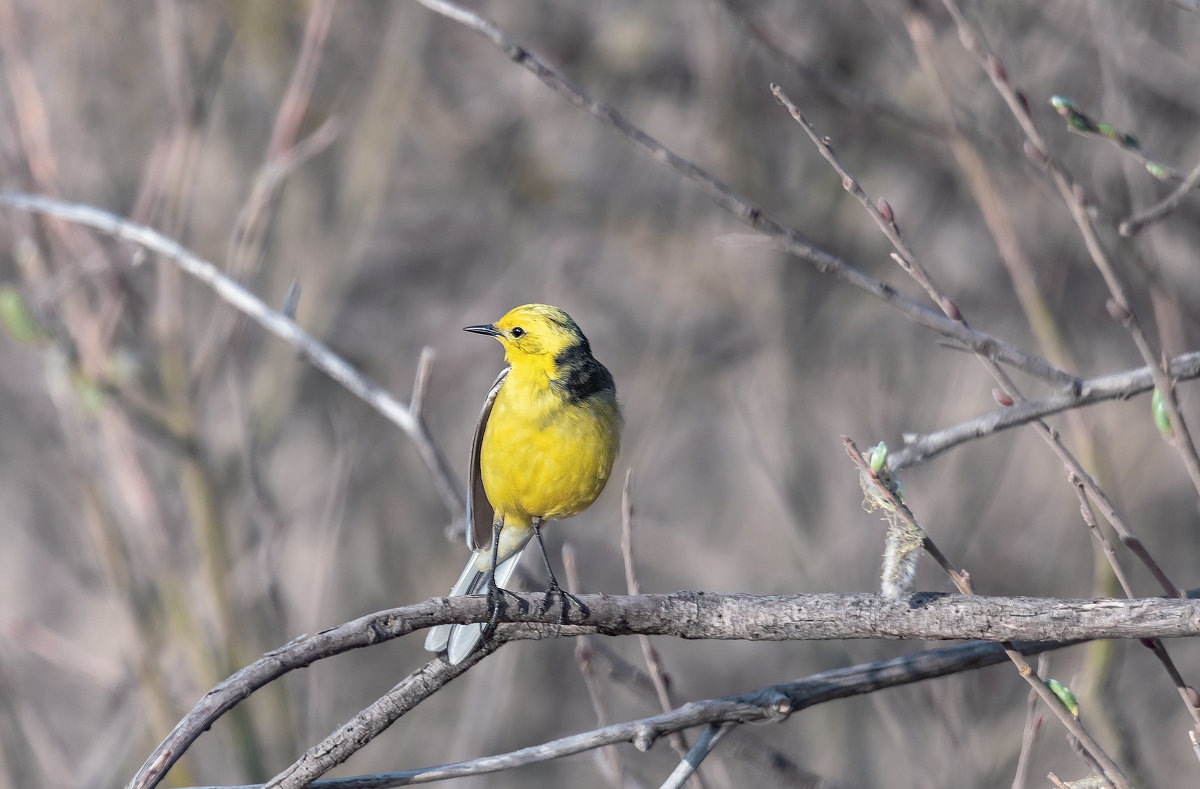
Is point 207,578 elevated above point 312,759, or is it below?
above

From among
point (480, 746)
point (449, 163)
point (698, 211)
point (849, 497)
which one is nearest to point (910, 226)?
point (698, 211)

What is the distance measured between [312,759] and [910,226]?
18.0ft

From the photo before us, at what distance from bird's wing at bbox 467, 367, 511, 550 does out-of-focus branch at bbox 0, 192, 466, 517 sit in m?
0.06

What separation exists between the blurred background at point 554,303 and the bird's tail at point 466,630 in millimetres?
866

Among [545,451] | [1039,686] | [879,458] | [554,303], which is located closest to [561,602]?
[545,451]

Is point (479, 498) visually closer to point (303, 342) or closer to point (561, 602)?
point (303, 342)

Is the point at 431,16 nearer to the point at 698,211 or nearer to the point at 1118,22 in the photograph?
the point at 698,211

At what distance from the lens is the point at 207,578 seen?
4660 millimetres

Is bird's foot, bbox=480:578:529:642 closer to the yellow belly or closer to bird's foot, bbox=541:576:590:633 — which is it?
bird's foot, bbox=541:576:590:633

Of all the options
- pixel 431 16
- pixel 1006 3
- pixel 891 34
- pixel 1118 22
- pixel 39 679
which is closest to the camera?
pixel 1118 22

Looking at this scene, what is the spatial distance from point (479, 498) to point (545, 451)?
494 millimetres

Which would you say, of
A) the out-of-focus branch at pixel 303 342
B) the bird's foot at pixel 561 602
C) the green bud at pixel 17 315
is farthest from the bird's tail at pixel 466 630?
the green bud at pixel 17 315

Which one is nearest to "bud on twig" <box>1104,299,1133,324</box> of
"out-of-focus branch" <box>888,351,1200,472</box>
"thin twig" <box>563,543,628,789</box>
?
"out-of-focus branch" <box>888,351,1200,472</box>

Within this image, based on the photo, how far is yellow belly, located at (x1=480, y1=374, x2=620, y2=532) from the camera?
307 centimetres
